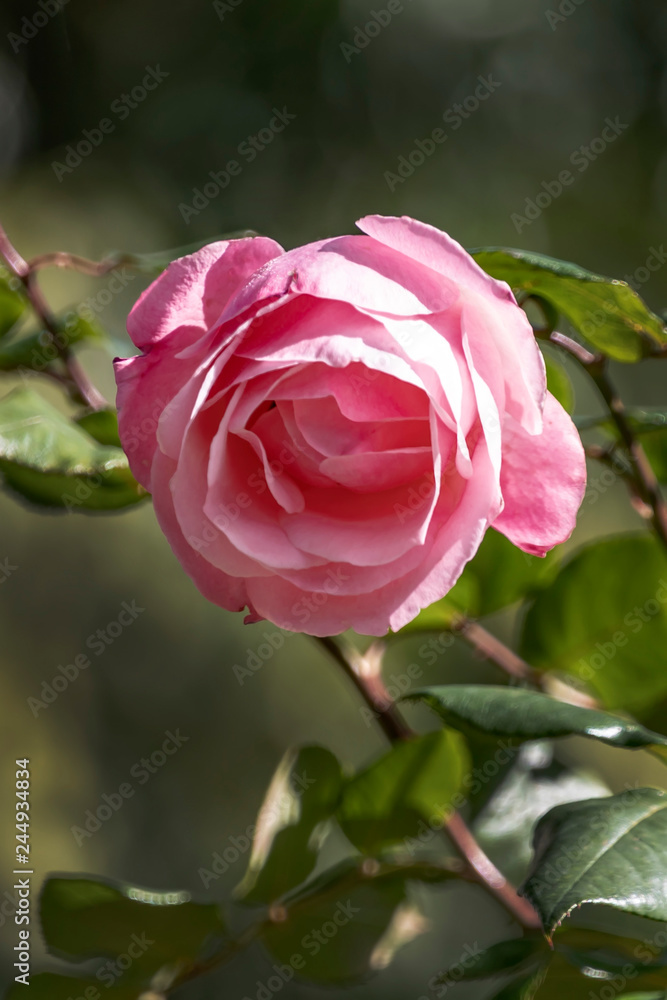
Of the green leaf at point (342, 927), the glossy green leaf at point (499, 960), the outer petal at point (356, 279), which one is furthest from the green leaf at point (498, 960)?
the outer petal at point (356, 279)

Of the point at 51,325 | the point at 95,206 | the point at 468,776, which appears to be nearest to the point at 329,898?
the point at 468,776

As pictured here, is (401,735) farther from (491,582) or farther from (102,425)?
(102,425)

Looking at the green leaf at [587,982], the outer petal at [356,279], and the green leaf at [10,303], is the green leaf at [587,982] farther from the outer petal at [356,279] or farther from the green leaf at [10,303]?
A: the green leaf at [10,303]

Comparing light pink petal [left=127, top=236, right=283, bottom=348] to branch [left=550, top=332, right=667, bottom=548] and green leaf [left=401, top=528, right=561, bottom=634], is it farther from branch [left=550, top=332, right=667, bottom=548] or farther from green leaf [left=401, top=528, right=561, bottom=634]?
green leaf [left=401, top=528, right=561, bottom=634]

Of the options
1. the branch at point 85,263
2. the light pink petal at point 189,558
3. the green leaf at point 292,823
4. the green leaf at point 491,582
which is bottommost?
the green leaf at point 292,823

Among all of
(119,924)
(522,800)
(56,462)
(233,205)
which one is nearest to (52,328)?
(56,462)

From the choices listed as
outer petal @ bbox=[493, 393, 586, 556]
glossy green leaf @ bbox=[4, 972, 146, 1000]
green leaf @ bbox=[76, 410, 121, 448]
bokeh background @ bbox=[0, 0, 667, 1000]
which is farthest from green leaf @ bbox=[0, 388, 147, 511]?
bokeh background @ bbox=[0, 0, 667, 1000]
